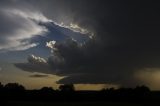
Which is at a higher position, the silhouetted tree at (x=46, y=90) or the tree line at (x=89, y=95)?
the silhouetted tree at (x=46, y=90)

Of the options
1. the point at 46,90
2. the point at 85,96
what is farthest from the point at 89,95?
the point at 46,90

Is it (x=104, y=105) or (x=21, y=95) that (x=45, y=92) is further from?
(x=104, y=105)

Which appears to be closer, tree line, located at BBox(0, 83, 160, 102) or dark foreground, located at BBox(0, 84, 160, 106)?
dark foreground, located at BBox(0, 84, 160, 106)

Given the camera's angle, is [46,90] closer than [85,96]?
No

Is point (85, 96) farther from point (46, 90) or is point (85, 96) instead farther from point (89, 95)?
point (46, 90)

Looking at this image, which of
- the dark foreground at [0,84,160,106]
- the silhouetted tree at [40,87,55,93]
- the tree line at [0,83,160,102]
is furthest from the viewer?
the silhouetted tree at [40,87,55,93]

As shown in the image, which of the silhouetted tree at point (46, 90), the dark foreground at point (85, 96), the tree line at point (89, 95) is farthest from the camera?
the silhouetted tree at point (46, 90)

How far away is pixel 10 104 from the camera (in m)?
104

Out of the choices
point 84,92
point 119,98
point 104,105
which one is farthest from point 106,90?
point 104,105

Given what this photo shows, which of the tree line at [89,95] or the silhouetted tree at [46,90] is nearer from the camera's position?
the tree line at [89,95]

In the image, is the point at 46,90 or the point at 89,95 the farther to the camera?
the point at 46,90

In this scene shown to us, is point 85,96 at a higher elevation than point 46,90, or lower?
lower

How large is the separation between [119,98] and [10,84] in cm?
7163

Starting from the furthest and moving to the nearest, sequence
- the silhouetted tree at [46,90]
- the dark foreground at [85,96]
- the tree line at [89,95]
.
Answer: the silhouetted tree at [46,90], the tree line at [89,95], the dark foreground at [85,96]
